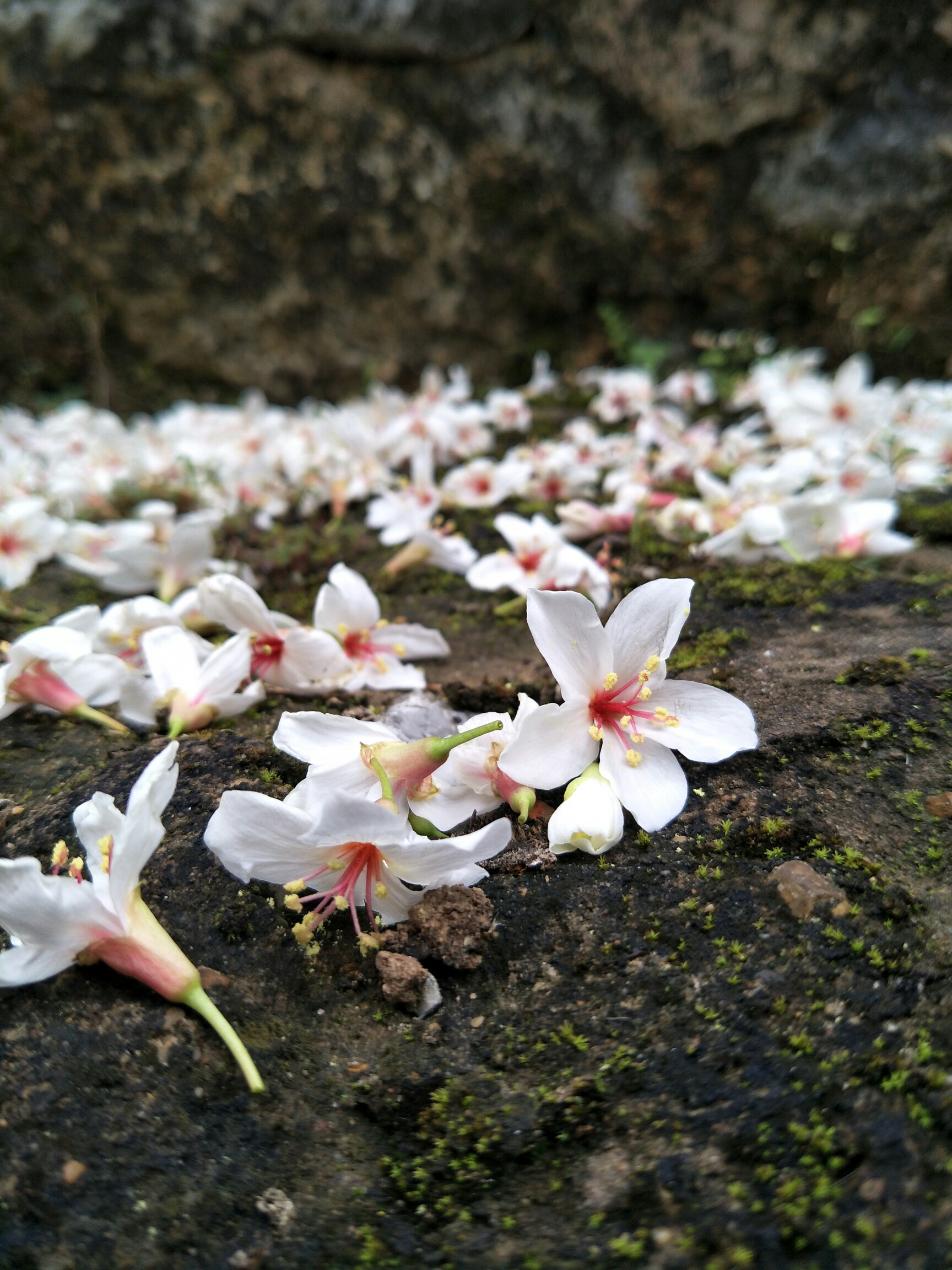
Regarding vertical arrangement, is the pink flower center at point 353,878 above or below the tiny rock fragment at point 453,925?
above

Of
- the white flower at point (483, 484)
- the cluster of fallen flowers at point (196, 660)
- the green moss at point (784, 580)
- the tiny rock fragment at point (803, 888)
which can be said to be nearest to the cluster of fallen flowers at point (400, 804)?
the tiny rock fragment at point (803, 888)

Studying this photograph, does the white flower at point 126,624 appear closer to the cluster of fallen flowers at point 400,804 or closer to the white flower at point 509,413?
the cluster of fallen flowers at point 400,804

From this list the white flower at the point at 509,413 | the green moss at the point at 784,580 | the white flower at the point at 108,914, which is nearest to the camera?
the white flower at the point at 108,914

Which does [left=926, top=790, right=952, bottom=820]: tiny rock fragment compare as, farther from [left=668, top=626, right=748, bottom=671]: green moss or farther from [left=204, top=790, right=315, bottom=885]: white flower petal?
[left=204, top=790, right=315, bottom=885]: white flower petal

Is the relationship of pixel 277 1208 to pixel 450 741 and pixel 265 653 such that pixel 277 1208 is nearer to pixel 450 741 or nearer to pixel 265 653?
pixel 450 741

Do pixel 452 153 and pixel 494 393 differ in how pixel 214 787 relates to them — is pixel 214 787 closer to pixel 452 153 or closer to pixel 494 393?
pixel 494 393

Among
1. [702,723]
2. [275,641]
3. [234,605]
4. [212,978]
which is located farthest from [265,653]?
[702,723]

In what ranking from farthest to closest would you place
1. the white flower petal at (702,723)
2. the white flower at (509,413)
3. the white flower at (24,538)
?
the white flower at (509,413) → the white flower at (24,538) → the white flower petal at (702,723)

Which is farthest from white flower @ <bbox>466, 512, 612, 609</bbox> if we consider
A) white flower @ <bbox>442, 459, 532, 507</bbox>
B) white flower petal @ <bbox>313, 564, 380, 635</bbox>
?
white flower @ <bbox>442, 459, 532, 507</bbox>
